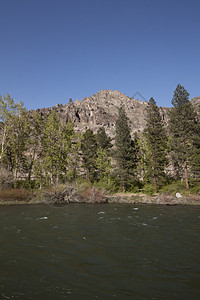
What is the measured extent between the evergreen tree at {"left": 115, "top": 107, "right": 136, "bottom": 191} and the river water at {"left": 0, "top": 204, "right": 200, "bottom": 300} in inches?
895

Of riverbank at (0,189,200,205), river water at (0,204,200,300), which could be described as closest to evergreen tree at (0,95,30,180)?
riverbank at (0,189,200,205)

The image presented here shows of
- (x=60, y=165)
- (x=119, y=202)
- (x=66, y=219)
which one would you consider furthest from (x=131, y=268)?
(x=60, y=165)

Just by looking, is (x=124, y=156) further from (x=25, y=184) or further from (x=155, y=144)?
(x=25, y=184)

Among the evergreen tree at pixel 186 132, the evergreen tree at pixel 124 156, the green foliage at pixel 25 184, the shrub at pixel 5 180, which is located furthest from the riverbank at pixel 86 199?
the evergreen tree at pixel 124 156

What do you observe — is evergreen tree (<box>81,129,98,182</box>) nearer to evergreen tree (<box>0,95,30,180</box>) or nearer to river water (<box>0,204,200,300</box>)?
evergreen tree (<box>0,95,30,180</box>)

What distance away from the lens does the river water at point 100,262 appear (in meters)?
5.41

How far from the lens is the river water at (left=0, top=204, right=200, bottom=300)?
17.7ft

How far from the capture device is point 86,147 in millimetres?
43062

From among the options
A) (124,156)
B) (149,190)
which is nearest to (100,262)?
(149,190)

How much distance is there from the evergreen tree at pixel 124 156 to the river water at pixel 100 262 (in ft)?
74.6

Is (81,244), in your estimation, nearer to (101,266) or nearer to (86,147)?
(101,266)

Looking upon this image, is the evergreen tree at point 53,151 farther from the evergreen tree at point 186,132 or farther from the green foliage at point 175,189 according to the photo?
the evergreen tree at point 186,132

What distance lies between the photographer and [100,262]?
7457 millimetres

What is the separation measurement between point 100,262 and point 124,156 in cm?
3008
